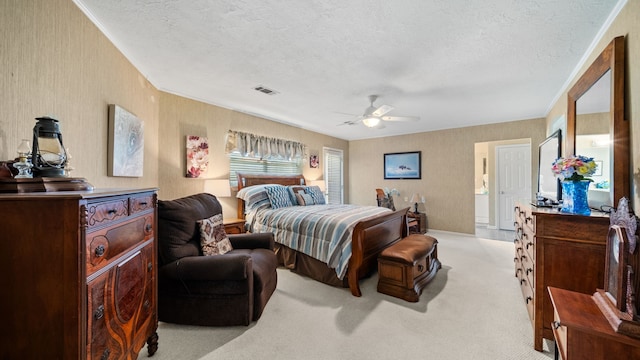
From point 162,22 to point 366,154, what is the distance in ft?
18.7

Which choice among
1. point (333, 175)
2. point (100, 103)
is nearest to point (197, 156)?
point (100, 103)

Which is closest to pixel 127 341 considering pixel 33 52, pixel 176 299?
pixel 176 299

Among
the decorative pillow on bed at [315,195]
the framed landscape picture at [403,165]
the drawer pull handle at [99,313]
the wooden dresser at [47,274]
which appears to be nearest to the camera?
the wooden dresser at [47,274]

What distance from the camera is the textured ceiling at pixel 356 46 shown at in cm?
175

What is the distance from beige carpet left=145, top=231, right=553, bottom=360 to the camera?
5.91ft

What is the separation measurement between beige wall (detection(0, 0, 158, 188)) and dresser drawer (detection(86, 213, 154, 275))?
2.31ft

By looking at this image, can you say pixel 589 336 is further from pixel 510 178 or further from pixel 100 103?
pixel 510 178

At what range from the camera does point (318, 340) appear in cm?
194

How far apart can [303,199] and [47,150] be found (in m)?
3.40

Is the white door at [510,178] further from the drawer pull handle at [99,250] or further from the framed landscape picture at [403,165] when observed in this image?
the drawer pull handle at [99,250]

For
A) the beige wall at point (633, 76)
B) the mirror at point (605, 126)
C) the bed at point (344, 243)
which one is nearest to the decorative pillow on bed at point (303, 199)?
the bed at point (344, 243)

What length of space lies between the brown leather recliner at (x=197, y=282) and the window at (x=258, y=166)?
6.86ft

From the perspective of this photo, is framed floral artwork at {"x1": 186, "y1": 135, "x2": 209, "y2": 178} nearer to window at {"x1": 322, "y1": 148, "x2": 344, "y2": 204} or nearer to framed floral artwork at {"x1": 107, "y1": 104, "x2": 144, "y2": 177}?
framed floral artwork at {"x1": 107, "y1": 104, "x2": 144, "y2": 177}

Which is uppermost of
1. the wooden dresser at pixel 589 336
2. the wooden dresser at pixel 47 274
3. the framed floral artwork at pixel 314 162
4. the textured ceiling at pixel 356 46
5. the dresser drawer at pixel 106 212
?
the textured ceiling at pixel 356 46
